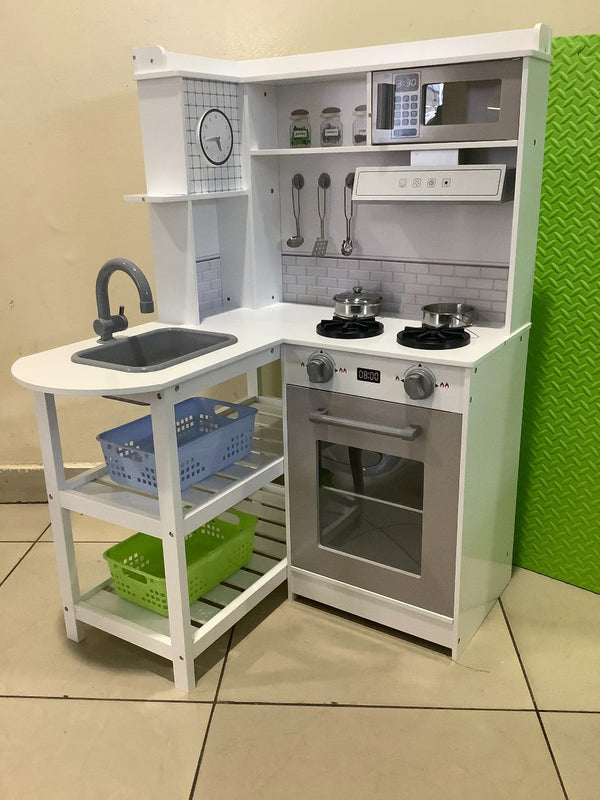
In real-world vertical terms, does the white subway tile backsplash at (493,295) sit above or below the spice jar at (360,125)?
below

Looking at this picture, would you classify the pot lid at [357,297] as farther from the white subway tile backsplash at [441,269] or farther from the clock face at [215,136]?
the clock face at [215,136]

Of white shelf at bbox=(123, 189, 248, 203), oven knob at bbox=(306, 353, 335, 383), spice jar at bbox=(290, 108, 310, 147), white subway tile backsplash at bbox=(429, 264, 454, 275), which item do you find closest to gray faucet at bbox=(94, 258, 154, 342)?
white shelf at bbox=(123, 189, 248, 203)

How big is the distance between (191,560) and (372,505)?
64cm

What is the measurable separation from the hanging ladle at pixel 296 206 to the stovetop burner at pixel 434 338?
75cm

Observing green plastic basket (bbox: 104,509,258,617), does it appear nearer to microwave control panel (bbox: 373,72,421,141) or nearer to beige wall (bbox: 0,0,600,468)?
beige wall (bbox: 0,0,600,468)

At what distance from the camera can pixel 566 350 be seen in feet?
7.97

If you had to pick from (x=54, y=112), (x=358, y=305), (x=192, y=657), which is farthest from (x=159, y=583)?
(x=54, y=112)

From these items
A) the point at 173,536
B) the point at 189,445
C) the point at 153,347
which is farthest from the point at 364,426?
the point at 153,347

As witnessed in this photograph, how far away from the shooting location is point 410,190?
2250mm

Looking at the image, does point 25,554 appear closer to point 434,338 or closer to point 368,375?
point 368,375

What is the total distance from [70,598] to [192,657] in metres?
0.46

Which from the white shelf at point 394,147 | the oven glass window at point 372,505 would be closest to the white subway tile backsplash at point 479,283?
the white shelf at point 394,147

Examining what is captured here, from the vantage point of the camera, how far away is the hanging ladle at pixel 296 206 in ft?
8.82

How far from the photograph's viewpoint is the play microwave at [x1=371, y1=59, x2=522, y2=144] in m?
2.05
